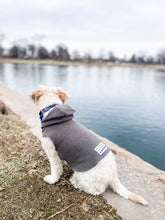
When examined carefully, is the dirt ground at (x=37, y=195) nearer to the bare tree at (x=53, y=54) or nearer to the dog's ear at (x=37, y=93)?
the dog's ear at (x=37, y=93)

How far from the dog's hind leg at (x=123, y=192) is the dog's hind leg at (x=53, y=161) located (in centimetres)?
92

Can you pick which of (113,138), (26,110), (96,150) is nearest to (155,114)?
(113,138)

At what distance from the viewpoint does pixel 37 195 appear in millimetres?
2580

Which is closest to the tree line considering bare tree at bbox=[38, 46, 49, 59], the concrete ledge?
bare tree at bbox=[38, 46, 49, 59]

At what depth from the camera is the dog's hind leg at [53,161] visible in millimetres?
2750

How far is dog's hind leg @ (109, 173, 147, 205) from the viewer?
2.46 m

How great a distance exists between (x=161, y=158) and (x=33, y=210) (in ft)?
17.5

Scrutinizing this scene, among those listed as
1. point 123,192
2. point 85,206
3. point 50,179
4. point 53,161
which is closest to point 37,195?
point 50,179

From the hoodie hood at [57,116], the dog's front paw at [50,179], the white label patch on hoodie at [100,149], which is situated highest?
the hoodie hood at [57,116]

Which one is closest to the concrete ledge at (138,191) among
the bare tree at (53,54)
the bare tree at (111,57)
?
the bare tree at (53,54)

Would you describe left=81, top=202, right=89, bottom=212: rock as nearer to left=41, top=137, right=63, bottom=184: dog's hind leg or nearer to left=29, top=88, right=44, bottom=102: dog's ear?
left=41, top=137, right=63, bottom=184: dog's hind leg

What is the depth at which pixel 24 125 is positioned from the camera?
5113 mm

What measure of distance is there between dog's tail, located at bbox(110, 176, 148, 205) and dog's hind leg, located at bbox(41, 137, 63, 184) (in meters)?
0.93

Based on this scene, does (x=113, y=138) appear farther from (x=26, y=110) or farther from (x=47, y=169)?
(x=47, y=169)
